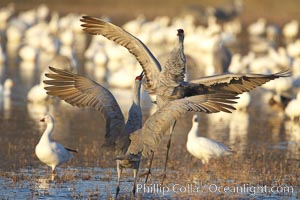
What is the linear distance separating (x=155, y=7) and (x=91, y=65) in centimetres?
2340

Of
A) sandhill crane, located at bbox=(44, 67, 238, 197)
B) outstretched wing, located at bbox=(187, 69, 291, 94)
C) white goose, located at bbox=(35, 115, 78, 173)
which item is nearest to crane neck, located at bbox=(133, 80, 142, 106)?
sandhill crane, located at bbox=(44, 67, 238, 197)

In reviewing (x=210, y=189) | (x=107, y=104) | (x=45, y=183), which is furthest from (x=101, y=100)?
(x=210, y=189)

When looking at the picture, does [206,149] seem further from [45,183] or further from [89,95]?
[89,95]

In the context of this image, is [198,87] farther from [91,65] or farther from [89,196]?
[91,65]

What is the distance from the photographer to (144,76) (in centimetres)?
1314

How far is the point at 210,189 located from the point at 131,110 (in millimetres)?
1723

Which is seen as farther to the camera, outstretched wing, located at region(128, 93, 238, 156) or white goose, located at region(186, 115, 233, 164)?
white goose, located at region(186, 115, 233, 164)

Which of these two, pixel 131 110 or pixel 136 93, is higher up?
pixel 136 93

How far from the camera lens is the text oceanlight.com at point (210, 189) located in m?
11.0

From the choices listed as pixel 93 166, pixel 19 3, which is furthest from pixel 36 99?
pixel 19 3

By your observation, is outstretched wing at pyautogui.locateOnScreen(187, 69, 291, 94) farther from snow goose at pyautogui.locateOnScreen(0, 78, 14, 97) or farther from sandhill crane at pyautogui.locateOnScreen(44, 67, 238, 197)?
snow goose at pyautogui.locateOnScreen(0, 78, 14, 97)

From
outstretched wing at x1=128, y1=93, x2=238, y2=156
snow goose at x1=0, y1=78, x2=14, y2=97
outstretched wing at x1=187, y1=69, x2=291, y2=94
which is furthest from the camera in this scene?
snow goose at x1=0, y1=78, x2=14, y2=97

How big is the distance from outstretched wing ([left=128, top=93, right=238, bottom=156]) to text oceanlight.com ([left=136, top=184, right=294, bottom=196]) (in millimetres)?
1167

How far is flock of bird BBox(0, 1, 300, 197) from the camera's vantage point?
33.3 ft
